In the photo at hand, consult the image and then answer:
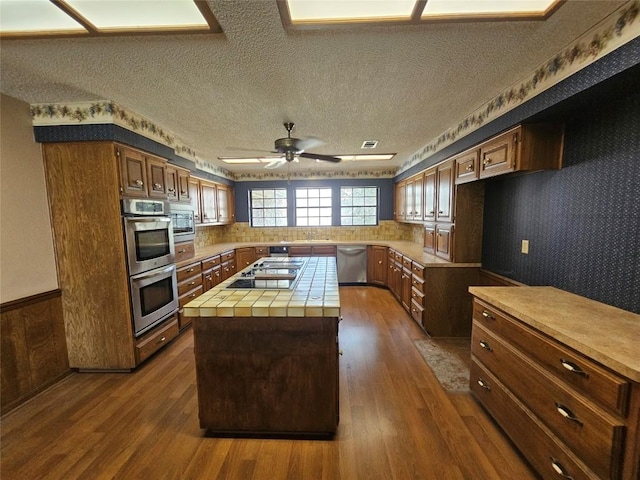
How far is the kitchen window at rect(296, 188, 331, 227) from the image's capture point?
5836 millimetres

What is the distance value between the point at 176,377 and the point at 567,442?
2.77m

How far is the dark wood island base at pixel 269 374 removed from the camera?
165cm

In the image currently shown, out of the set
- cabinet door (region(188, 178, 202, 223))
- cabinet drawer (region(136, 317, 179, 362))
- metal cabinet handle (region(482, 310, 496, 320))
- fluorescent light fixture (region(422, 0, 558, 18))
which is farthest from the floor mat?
cabinet door (region(188, 178, 202, 223))

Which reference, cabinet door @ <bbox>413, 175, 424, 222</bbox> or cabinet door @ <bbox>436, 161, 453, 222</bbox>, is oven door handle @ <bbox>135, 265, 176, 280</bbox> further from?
cabinet door @ <bbox>413, 175, 424, 222</bbox>

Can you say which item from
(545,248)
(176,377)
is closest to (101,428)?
(176,377)

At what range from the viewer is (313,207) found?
19.3 feet

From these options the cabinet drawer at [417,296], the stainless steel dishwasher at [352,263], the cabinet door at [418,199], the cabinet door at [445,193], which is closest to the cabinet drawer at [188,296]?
the stainless steel dishwasher at [352,263]

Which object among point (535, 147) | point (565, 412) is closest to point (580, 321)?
point (565, 412)

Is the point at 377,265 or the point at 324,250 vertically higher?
the point at 324,250

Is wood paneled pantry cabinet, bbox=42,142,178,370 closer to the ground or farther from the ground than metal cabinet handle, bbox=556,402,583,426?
farther from the ground

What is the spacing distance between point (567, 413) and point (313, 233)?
4.93m

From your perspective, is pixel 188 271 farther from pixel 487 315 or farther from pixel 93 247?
pixel 487 315

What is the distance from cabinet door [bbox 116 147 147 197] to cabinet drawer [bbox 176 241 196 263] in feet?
3.09

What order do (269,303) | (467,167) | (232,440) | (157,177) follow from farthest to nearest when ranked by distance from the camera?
1. (157,177)
2. (467,167)
3. (232,440)
4. (269,303)
